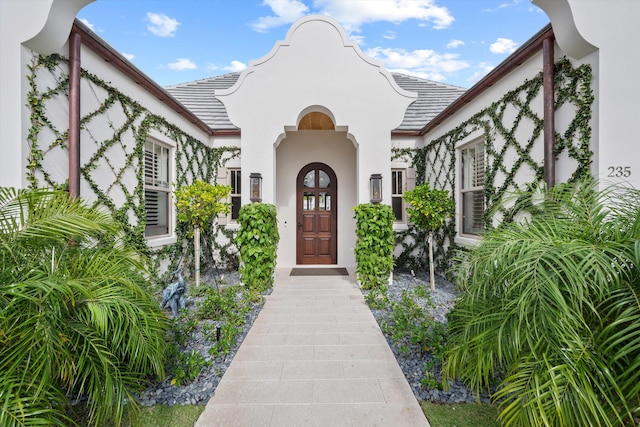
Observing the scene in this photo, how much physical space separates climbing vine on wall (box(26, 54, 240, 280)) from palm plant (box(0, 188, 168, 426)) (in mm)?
1494

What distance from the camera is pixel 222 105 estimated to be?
8.19m

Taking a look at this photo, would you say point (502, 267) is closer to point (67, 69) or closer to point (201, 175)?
point (67, 69)

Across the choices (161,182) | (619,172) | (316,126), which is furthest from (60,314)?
(316,126)

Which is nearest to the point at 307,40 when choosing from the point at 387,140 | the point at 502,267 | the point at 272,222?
the point at 387,140

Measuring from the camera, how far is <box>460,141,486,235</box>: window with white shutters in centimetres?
531

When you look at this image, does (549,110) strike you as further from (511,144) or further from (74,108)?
(74,108)

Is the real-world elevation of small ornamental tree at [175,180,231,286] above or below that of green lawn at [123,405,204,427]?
above

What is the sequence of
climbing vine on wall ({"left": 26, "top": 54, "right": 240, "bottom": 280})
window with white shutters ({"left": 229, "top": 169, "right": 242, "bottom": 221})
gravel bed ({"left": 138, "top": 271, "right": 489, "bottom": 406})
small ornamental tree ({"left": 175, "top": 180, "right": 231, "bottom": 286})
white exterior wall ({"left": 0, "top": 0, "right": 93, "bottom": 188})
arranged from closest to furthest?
gravel bed ({"left": 138, "top": 271, "right": 489, "bottom": 406})
white exterior wall ({"left": 0, "top": 0, "right": 93, "bottom": 188})
climbing vine on wall ({"left": 26, "top": 54, "right": 240, "bottom": 280})
small ornamental tree ({"left": 175, "top": 180, "right": 231, "bottom": 286})
window with white shutters ({"left": 229, "top": 169, "right": 242, "bottom": 221})

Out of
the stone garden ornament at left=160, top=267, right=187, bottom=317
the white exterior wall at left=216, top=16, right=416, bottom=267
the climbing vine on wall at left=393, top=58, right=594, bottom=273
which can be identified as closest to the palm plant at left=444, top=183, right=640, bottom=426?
the climbing vine on wall at left=393, top=58, right=594, bottom=273

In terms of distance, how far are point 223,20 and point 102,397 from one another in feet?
27.2

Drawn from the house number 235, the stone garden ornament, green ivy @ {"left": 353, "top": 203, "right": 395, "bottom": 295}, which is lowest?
the stone garden ornament

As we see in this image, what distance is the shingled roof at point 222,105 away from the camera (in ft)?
25.3

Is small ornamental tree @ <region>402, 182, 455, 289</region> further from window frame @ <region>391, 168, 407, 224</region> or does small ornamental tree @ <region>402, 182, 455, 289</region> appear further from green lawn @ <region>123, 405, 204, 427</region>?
green lawn @ <region>123, 405, 204, 427</region>

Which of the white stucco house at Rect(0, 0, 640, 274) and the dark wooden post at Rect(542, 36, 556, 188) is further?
the dark wooden post at Rect(542, 36, 556, 188)
